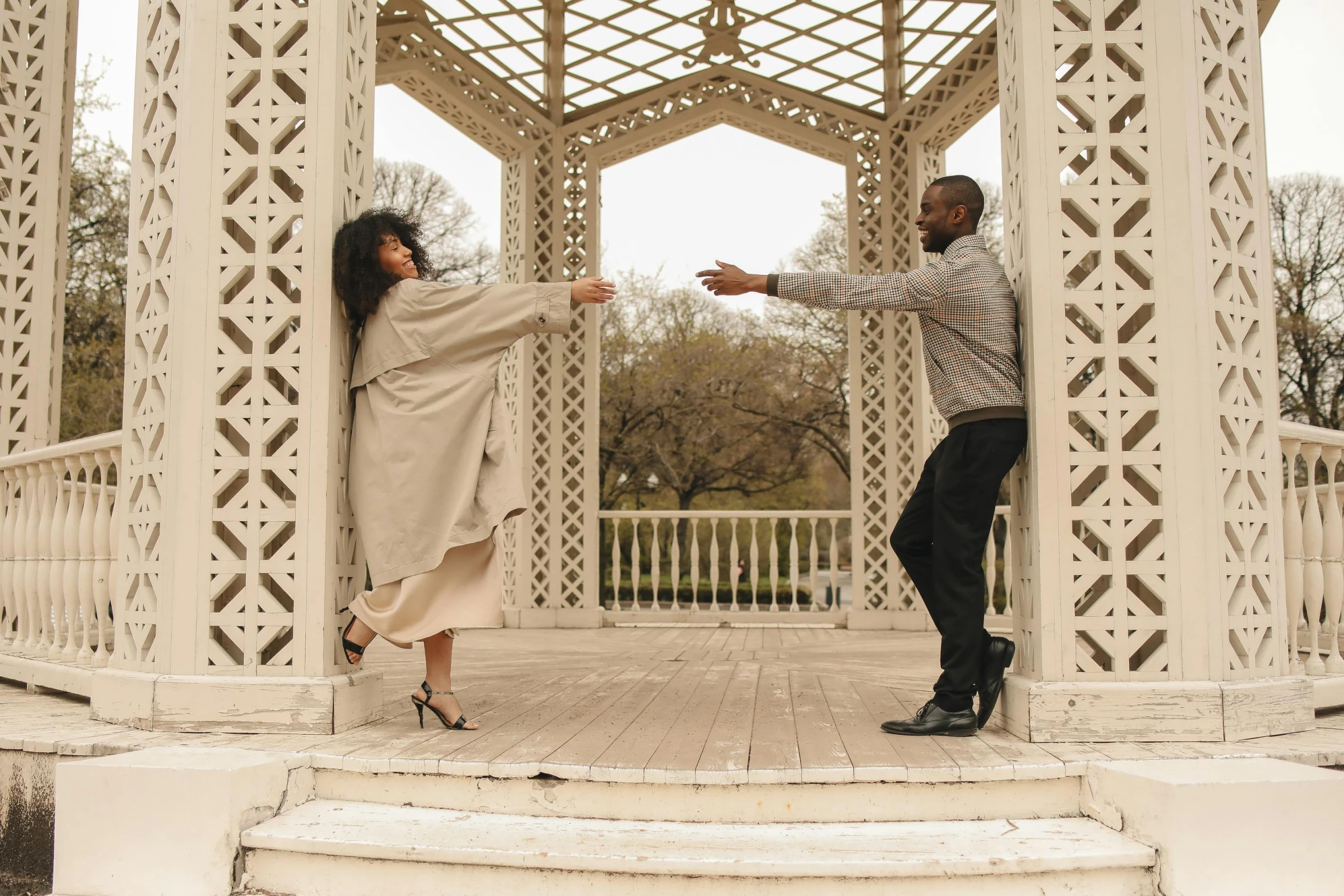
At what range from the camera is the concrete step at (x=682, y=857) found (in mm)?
2113

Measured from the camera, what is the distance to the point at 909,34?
25.7ft

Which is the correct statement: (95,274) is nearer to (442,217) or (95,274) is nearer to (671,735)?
(442,217)

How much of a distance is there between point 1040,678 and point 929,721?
1.19 ft

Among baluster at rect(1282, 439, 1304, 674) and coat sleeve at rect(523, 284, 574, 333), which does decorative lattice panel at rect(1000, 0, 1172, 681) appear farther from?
coat sleeve at rect(523, 284, 574, 333)

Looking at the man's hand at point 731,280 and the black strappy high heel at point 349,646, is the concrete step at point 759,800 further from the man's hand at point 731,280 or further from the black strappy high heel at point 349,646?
the man's hand at point 731,280

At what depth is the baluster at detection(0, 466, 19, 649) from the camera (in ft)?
14.5

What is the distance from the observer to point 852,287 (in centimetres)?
299

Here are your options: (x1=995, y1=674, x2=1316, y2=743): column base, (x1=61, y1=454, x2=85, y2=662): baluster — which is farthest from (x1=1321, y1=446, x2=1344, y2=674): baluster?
(x1=61, y1=454, x2=85, y2=662): baluster

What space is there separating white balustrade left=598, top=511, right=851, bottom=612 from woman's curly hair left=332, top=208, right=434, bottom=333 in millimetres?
4917

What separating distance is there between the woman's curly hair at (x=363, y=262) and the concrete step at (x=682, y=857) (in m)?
1.59

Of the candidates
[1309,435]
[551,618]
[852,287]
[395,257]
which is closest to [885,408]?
[551,618]

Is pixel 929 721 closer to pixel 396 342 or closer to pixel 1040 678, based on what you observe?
pixel 1040 678

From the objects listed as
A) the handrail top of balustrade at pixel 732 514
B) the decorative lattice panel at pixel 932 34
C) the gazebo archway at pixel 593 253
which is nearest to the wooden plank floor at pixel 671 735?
the gazebo archway at pixel 593 253

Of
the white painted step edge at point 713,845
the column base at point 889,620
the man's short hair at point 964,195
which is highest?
the man's short hair at point 964,195
